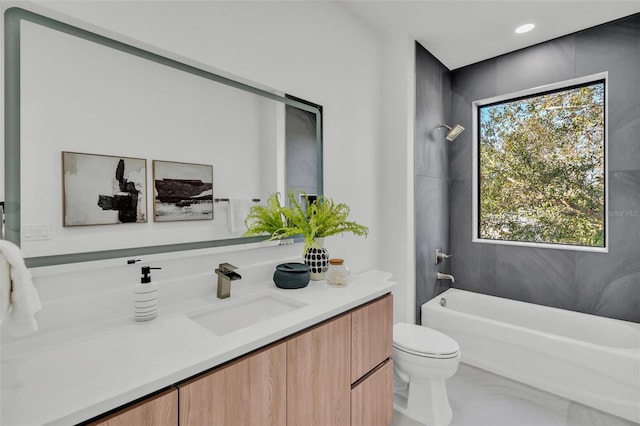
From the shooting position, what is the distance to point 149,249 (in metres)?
1.21

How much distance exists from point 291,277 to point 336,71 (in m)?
1.40

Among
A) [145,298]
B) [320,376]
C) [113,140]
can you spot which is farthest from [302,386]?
[113,140]

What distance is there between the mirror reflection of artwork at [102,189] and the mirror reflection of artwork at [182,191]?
0.06 meters

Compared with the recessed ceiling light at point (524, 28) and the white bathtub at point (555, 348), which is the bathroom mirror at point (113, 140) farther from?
the recessed ceiling light at point (524, 28)

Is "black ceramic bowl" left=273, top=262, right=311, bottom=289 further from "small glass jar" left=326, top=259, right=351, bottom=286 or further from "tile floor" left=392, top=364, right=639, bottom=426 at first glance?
"tile floor" left=392, top=364, right=639, bottom=426

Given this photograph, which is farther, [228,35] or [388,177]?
[388,177]

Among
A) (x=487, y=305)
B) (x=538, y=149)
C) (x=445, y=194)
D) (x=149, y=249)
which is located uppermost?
(x=538, y=149)

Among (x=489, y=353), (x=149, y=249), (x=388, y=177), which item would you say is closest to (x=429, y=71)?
(x=388, y=177)

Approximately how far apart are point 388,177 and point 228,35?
5.03 ft

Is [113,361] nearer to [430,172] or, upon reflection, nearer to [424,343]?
[424,343]

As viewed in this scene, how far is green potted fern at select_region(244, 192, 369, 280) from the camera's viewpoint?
156 cm

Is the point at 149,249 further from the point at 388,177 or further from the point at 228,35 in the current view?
the point at 388,177

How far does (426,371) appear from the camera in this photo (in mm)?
1789

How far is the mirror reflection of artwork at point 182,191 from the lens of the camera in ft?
4.10
